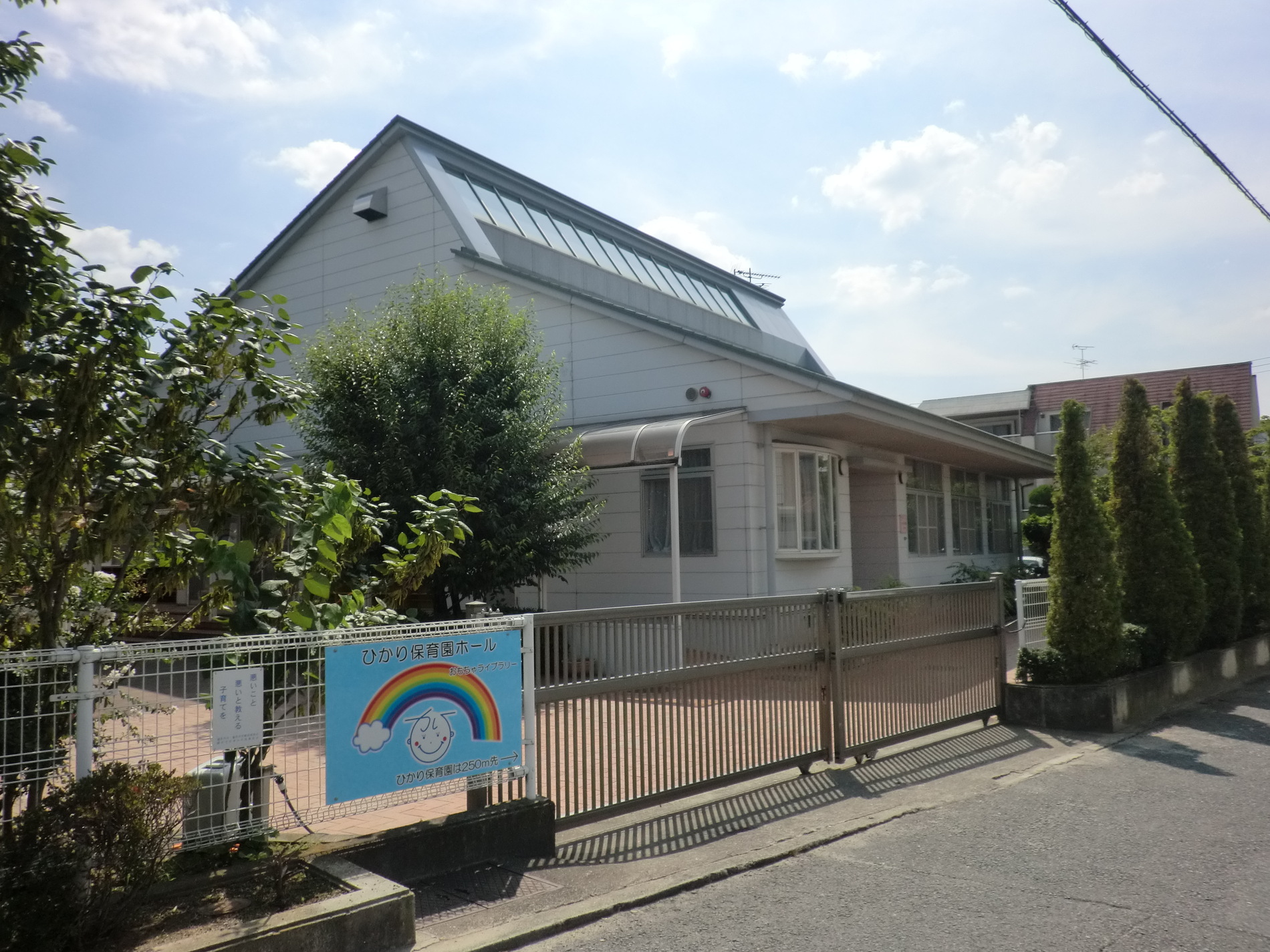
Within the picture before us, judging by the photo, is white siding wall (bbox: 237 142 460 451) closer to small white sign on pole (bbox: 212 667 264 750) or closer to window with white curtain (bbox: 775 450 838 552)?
window with white curtain (bbox: 775 450 838 552)

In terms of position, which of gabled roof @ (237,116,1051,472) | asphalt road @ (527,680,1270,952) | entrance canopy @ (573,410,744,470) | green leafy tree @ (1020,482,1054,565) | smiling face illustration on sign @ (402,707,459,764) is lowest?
asphalt road @ (527,680,1270,952)

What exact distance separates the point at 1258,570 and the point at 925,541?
6104 millimetres

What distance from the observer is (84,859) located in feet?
12.5

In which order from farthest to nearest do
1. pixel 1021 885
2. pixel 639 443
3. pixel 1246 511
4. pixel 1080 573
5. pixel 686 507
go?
pixel 1246 511
pixel 686 507
pixel 639 443
pixel 1080 573
pixel 1021 885

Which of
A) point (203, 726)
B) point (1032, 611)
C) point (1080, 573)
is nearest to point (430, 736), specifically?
point (203, 726)

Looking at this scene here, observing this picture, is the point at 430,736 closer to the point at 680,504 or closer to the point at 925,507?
the point at 680,504

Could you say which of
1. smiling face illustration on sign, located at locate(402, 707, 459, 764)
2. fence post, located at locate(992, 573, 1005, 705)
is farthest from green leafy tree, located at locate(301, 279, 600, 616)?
smiling face illustration on sign, located at locate(402, 707, 459, 764)

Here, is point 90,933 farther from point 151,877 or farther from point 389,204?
point 389,204

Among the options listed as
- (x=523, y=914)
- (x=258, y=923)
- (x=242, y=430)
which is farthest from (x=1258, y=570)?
(x=242, y=430)

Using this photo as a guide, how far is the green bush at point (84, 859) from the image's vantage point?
11.9 feet

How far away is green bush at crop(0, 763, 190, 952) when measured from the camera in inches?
143

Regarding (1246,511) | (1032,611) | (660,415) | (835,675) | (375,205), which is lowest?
(835,675)

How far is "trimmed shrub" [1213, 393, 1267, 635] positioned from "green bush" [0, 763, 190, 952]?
14797 millimetres

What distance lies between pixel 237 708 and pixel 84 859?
0.88 m
